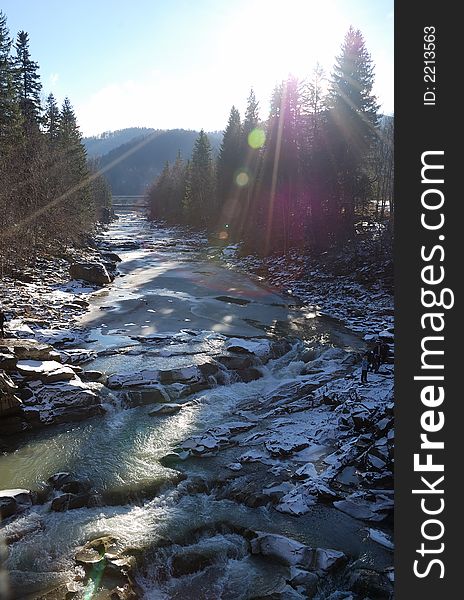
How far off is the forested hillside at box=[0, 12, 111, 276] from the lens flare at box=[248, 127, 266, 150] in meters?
21.8

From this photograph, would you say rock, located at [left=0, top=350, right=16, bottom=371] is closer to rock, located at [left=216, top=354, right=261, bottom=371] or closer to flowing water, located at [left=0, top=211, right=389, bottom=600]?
flowing water, located at [left=0, top=211, right=389, bottom=600]

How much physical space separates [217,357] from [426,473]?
13.6m

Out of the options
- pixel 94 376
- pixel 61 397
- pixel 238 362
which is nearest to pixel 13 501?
pixel 61 397

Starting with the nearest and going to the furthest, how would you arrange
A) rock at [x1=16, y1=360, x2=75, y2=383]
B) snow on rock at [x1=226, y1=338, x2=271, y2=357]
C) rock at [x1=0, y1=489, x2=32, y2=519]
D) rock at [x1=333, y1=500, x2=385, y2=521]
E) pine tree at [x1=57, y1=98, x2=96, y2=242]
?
rock at [x1=333, y1=500, x2=385, y2=521], rock at [x1=0, y1=489, x2=32, y2=519], rock at [x1=16, y1=360, x2=75, y2=383], snow on rock at [x1=226, y1=338, x2=271, y2=357], pine tree at [x1=57, y1=98, x2=96, y2=242]

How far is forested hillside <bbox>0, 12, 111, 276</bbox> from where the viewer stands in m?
30.3

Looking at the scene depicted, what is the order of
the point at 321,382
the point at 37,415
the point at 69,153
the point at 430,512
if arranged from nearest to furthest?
1. the point at 430,512
2. the point at 37,415
3. the point at 321,382
4. the point at 69,153

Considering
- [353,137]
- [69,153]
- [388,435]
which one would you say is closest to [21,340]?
[388,435]

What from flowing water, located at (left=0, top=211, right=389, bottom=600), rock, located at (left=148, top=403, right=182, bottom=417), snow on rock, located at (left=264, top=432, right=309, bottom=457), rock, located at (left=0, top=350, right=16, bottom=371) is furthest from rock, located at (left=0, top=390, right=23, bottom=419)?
snow on rock, located at (left=264, top=432, right=309, bottom=457)

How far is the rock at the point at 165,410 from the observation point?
13633 mm

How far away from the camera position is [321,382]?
50.9ft

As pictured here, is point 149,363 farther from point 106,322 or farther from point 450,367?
point 450,367

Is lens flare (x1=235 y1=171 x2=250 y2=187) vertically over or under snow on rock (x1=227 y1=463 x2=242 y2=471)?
over

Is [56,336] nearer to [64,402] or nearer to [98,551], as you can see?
[64,402]

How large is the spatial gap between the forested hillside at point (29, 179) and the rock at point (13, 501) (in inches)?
835
